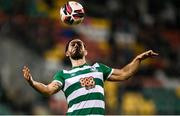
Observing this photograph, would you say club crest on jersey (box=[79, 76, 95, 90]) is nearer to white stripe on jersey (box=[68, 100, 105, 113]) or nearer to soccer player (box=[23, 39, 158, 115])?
soccer player (box=[23, 39, 158, 115])

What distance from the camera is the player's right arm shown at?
7492 mm

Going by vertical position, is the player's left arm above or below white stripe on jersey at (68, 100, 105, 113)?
above

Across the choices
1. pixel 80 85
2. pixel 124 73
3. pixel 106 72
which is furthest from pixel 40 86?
pixel 124 73

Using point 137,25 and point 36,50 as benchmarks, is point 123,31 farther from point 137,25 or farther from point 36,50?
point 36,50

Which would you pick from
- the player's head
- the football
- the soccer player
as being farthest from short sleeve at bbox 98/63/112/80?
the football

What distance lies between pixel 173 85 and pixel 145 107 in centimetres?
181

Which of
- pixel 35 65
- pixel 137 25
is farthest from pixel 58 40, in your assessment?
pixel 137 25

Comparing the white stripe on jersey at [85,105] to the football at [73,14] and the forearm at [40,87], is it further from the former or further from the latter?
the football at [73,14]

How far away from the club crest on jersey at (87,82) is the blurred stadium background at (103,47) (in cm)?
713

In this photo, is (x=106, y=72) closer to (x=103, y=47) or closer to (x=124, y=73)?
(x=124, y=73)

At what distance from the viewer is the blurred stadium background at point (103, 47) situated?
603 inches

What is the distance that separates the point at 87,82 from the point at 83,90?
0.11 metres

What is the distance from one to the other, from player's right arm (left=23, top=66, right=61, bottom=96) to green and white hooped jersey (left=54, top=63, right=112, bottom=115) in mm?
116

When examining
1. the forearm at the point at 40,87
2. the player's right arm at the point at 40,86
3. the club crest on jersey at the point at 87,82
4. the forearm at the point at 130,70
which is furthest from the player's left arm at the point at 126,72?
the forearm at the point at 40,87
